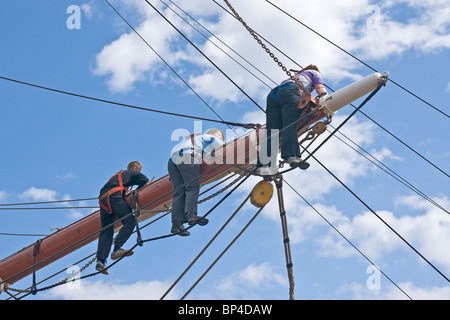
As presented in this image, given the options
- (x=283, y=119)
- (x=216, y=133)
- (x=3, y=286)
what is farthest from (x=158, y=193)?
(x=3, y=286)

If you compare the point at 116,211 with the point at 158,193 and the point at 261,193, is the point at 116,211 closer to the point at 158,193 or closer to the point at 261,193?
the point at 158,193

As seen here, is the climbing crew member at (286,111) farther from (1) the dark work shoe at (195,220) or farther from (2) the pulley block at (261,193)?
(1) the dark work shoe at (195,220)

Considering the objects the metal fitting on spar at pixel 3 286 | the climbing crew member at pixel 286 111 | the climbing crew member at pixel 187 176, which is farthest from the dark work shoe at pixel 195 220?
the metal fitting on spar at pixel 3 286

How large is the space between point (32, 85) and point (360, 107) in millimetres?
4327

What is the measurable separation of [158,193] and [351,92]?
8.39 feet

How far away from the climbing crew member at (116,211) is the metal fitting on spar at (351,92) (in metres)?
2.46

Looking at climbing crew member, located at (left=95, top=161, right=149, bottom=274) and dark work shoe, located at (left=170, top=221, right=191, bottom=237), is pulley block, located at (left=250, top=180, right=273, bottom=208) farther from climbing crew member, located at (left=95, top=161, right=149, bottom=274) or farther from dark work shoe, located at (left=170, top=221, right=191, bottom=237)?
climbing crew member, located at (left=95, top=161, right=149, bottom=274)

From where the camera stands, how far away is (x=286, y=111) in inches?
333

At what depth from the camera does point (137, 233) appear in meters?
9.06

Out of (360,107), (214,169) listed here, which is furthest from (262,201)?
(360,107)

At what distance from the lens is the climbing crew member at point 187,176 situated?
→ 27.8 ft

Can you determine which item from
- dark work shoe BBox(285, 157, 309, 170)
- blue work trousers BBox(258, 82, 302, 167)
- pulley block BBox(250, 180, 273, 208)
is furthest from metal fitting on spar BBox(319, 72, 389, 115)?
pulley block BBox(250, 180, 273, 208)
